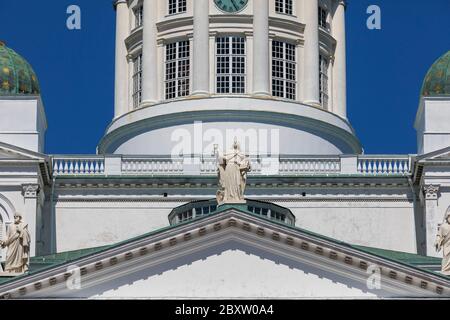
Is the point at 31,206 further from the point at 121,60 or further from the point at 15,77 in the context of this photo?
the point at 121,60

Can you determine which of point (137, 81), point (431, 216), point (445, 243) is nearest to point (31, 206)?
point (137, 81)

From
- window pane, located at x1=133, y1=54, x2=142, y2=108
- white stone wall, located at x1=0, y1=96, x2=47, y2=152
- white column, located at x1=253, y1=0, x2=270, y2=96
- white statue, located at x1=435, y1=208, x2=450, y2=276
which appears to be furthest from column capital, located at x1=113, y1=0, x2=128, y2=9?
white statue, located at x1=435, y1=208, x2=450, y2=276

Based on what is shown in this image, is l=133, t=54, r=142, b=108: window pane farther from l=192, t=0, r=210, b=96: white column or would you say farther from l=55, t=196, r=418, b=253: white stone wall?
l=55, t=196, r=418, b=253: white stone wall

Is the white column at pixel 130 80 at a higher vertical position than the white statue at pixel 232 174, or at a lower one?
higher

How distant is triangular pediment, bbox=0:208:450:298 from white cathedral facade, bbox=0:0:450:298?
0.05 m

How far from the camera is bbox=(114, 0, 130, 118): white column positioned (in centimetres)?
10625

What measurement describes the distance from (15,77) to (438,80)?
1676 centimetres

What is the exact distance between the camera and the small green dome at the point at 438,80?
98.9m

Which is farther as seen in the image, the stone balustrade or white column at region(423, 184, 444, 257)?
the stone balustrade

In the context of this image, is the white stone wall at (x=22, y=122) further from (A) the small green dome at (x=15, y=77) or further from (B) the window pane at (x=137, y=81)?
(B) the window pane at (x=137, y=81)

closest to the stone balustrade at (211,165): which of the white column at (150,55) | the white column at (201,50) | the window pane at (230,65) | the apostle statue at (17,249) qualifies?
the white column at (201,50)

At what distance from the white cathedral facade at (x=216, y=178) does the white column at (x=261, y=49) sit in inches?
2.3
